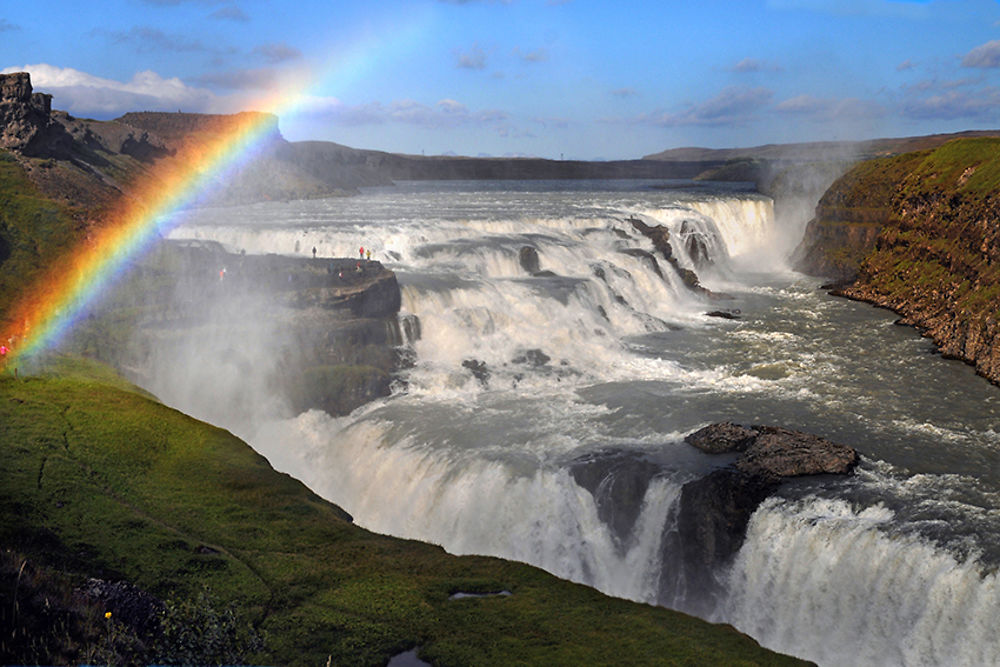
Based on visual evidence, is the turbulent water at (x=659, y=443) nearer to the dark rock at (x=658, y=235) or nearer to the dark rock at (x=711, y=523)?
the dark rock at (x=711, y=523)

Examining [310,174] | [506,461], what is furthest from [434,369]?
[310,174]

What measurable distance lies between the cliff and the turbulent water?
199 cm

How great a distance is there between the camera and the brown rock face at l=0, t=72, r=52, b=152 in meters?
52.1

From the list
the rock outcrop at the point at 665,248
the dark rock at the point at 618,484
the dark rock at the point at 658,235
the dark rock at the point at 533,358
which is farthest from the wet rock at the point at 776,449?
the dark rock at the point at 658,235

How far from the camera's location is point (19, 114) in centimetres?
5278

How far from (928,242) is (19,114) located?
201 ft

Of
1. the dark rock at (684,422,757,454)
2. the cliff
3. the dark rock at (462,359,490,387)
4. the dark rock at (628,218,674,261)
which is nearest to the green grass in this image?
the dark rock at (462,359,490,387)

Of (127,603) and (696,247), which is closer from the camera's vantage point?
(127,603)

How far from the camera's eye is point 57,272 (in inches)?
1439

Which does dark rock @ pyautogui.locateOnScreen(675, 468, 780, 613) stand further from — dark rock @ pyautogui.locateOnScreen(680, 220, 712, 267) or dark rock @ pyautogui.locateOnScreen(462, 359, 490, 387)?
dark rock @ pyautogui.locateOnScreen(680, 220, 712, 267)

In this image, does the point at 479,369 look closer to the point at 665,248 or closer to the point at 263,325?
the point at 263,325

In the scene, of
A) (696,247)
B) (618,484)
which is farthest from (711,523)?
(696,247)

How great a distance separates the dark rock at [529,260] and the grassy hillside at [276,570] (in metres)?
28.6

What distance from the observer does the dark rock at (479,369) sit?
1325 inches
